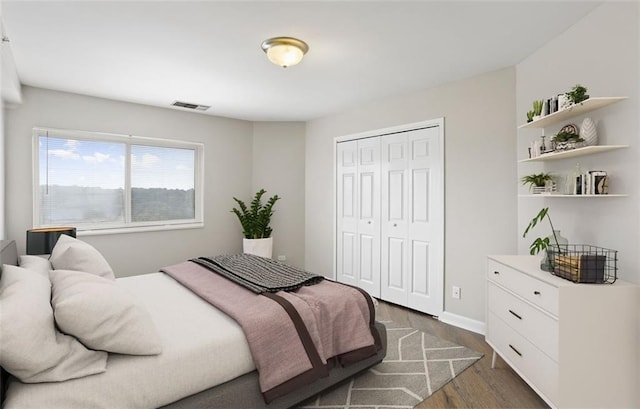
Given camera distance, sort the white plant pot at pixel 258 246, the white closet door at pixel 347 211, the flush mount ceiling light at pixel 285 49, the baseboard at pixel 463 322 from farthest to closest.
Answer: the white plant pot at pixel 258 246, the white closet door at pixel 347 211, the baseboard at pixel 463 322, the flush mount ceiling light at pixel 285 49

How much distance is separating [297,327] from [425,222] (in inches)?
88.8

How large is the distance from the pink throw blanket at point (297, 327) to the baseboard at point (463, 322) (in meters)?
1.40

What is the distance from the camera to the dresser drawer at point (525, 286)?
5.91 ft

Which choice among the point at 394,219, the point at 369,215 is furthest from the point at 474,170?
the point at 369,215

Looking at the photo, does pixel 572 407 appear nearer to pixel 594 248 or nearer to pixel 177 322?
pixel 594 248

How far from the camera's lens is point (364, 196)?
14.4 feet

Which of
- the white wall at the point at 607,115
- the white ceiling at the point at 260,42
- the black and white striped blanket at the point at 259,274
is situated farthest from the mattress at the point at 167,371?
the white wall at the point at 607,115

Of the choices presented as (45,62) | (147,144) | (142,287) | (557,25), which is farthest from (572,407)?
(147,144)

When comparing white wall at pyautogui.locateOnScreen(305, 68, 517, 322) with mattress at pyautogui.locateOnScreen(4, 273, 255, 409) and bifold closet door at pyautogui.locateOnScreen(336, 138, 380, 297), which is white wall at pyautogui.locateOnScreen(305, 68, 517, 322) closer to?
bifold closet door at pyautogui.locateOnScreen(336, 138, 380, 297)

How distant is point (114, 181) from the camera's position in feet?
13.8

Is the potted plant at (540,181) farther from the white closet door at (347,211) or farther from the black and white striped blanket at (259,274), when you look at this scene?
the white closet door at (347,211)

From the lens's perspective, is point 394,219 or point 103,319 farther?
point 394,219

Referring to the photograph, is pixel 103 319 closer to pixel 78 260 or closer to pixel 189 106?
pixel 78 260

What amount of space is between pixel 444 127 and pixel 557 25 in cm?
131
